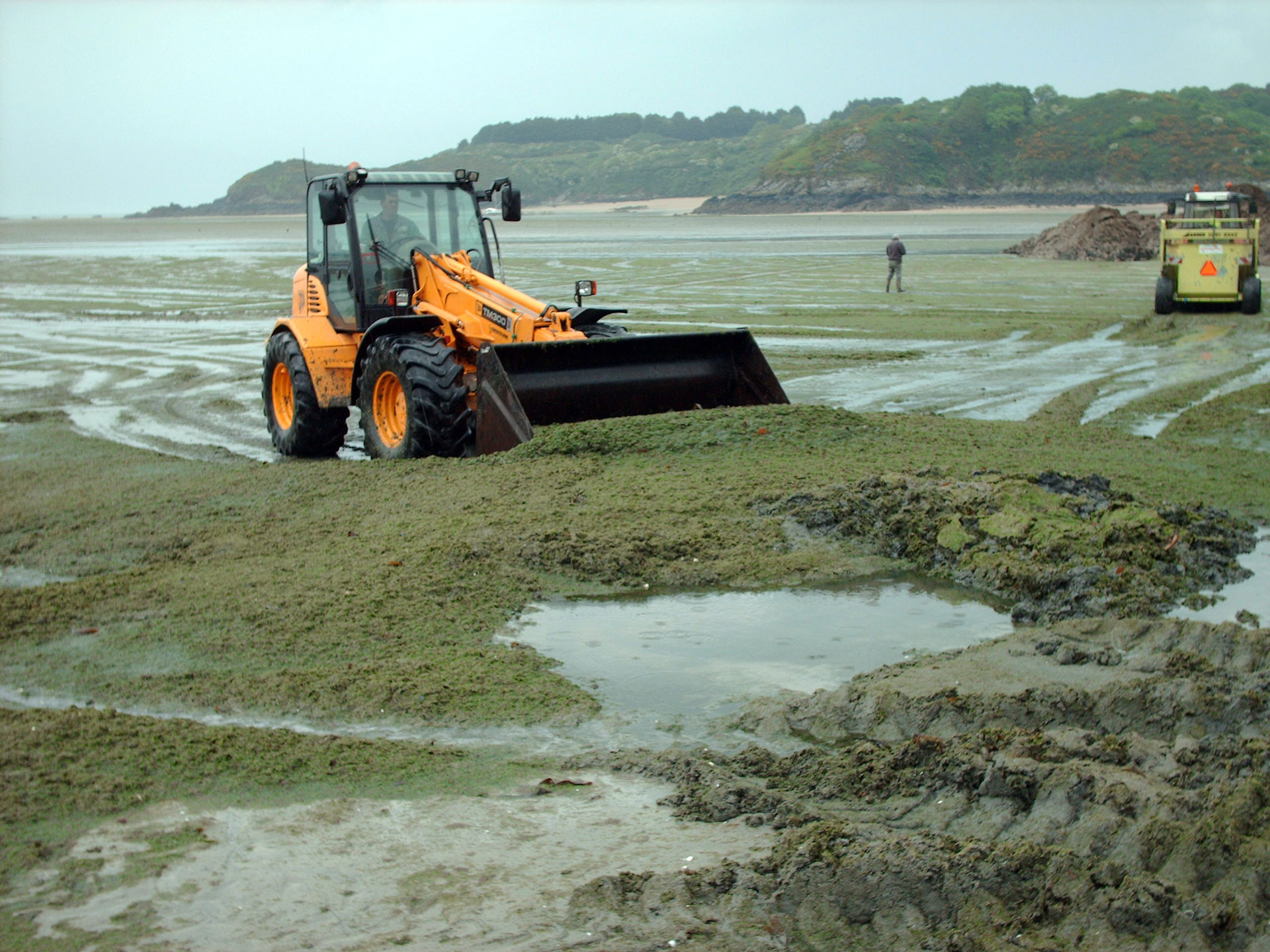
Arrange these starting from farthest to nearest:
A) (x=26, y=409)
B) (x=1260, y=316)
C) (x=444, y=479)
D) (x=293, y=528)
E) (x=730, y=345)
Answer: (x=1260, y=316), (x=26, y=409), (x=730, y=345), (x=444, y=479), (x=293, y=528)

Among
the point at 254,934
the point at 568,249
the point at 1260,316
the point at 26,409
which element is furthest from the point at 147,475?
the point at 568,249

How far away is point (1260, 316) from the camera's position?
70.3ft

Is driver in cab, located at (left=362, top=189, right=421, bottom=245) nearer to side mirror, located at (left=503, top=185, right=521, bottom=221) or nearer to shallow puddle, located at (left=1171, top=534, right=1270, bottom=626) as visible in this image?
side mirror, located at (left=503, top=185, right=521, bottom=221)

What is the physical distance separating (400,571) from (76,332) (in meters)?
18.5

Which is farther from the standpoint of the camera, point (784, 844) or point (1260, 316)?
point (1260, 316)

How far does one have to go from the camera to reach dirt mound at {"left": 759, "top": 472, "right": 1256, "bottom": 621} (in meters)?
6.48

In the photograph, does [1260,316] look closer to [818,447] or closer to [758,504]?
[818,447]

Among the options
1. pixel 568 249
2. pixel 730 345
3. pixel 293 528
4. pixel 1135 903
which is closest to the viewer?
pixel 1135 903

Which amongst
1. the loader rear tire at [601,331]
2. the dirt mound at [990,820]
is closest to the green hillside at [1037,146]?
the loader rear tire at [601,331]

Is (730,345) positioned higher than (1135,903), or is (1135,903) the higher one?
(730,345)

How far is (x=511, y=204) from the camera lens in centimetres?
1052

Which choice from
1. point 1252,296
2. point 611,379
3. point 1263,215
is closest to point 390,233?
point 611,379

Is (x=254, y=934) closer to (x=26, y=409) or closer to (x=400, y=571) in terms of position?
(x=400, y=571)

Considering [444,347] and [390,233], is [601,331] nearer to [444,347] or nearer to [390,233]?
[444,347]
